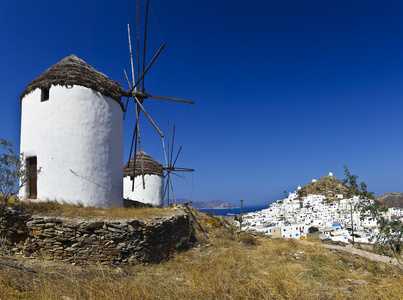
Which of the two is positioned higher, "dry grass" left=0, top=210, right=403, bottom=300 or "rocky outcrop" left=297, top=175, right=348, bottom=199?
"dry grass" left=0, top=210, right=403, bottom=300

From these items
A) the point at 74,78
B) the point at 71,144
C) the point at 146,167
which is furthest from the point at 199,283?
the point at 146,167

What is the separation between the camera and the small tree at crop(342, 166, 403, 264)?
486 centimetres

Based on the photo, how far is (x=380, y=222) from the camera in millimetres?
5039

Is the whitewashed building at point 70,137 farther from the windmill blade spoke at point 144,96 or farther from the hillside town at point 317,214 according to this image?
the hillside town at point 317,214

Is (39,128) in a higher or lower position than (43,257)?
higher

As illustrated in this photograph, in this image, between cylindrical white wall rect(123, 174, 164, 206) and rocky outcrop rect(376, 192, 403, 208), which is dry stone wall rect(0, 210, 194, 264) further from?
rocky outcrop rect(376, 192, 403, 208)

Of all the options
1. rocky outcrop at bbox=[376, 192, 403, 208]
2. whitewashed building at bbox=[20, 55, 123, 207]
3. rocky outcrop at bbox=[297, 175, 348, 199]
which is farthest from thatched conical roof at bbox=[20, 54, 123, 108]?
rocky outcrop at bbox=[376, 192, 403, 208]

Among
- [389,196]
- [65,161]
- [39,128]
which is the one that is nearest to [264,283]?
[65,161]

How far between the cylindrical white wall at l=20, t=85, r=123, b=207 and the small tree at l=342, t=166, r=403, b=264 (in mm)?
7341

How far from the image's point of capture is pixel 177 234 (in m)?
8.90

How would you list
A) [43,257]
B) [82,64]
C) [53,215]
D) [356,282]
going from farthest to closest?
[82,64], [53,215], [43,257], [356,282]

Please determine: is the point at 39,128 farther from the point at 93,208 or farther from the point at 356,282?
the point at 356,282

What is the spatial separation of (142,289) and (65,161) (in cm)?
593

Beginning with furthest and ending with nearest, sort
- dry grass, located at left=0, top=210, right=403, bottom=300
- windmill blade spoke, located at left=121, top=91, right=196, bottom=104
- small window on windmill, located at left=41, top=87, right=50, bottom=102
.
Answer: windmill blade spoke, located at left=121, top=91, right=196, bottom=104 → small window on windmill, located at left=41, top=87, right=50, bottom=102 → dry grass, located at left=0, top=210, right=403, bottom=300
